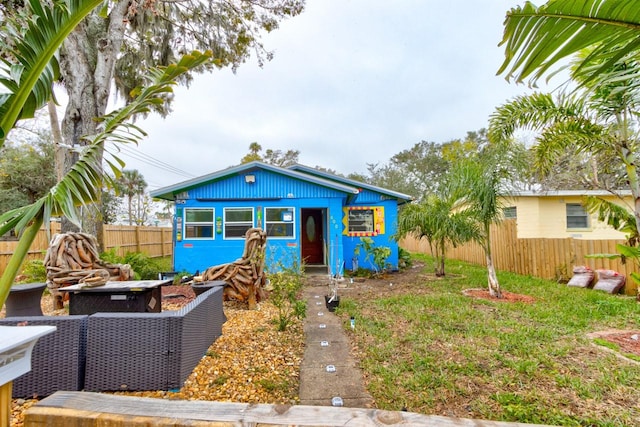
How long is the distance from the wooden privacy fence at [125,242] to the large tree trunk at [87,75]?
8.96 feet

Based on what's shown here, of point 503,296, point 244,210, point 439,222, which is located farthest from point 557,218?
point 244,210

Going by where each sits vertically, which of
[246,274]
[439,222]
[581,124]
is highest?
[581,124]

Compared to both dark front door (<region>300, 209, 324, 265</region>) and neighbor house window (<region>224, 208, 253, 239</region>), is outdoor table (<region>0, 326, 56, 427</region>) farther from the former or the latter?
dark front door (<region>300, 209, 324, 265</region>)

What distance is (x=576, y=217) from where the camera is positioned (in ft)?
35.7

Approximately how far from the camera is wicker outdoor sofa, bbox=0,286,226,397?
8.07ft

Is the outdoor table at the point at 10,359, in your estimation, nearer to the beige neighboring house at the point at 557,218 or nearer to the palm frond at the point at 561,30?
the palm frond at the point at 561,30

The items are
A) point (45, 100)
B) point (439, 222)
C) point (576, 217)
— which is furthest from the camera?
point (576, 217)

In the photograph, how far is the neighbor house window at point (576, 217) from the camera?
1084 centimetres

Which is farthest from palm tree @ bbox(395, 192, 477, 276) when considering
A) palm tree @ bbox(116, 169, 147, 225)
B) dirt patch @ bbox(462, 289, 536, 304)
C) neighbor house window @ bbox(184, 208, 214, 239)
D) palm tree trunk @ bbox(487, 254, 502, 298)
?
palm tree @ bbox(116, 169, 147, 225)

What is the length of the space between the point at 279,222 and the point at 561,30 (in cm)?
886

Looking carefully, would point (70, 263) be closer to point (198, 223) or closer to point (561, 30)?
point (198, 223)

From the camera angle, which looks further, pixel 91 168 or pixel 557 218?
pixel 557 218

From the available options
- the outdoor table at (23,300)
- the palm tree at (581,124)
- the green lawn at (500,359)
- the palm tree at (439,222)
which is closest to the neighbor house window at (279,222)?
the palm tree at (439,222)

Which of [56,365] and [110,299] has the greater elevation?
[110,299]
